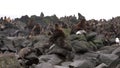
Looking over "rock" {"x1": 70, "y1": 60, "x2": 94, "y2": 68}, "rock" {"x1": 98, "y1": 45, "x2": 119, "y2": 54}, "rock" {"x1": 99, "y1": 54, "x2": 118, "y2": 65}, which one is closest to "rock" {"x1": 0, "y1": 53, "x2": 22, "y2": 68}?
"rock" {"x1": 70, "y1": 60, "x2": 94, "y2": 68}

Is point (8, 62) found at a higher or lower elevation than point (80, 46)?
lower

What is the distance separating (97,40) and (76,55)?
496 centimetres

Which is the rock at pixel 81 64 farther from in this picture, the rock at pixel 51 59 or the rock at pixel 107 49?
the rock at pixel 107 49

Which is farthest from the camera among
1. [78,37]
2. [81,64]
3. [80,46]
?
[78,37]

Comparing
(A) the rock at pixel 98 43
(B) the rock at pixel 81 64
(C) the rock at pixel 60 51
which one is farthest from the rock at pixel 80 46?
(B) the rock at pixel 81 64

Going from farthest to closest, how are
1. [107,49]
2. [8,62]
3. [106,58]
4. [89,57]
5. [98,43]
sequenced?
[98,43] → [107,49] → [89,57] → [106,58] → [8,62]

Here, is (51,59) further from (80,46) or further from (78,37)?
(78,37)

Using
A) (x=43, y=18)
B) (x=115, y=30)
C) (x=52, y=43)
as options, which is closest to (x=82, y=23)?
(x=52, y=43)

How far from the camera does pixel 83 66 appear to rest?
59.8ft

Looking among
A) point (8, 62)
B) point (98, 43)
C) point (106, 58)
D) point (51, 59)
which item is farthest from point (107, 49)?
point (8, 62)

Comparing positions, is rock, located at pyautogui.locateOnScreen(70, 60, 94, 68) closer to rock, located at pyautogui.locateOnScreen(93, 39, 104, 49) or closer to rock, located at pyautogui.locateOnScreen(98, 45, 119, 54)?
rock, located at pyautogui.locateOnScreen(98, 45, 119, 54)

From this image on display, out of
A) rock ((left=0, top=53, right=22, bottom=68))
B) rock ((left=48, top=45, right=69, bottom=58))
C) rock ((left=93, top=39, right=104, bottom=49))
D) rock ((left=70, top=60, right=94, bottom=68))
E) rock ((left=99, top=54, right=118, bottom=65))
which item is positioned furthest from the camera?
rock ((left=93, top=39, right=104, bottom=49))

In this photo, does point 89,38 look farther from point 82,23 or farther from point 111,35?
point 111,35

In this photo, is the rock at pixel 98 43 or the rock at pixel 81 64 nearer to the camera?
the rock at pixel 81 64
